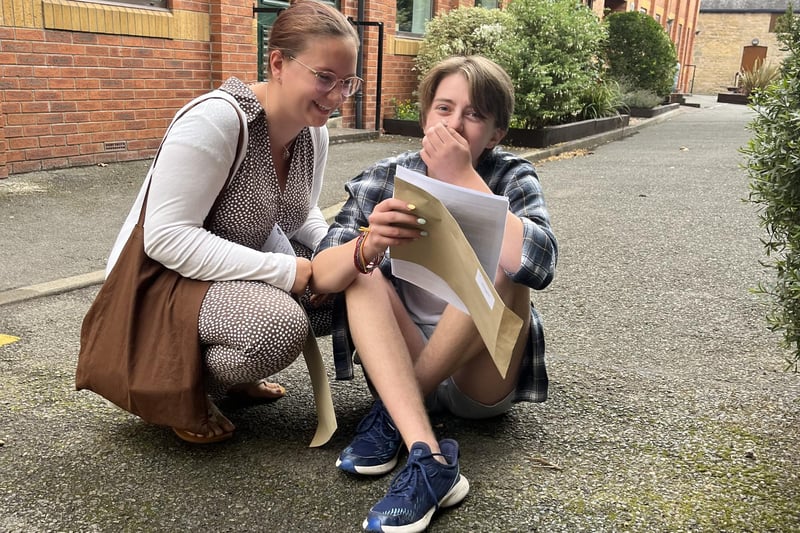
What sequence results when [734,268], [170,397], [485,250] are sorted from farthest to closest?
[734,268] < [170,397] < [485,250]

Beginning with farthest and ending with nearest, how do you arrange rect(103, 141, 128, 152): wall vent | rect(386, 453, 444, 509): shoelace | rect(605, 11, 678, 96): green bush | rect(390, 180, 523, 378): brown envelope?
rect(605, 11, 678, 96): green bush
rect(103, 141, 128, 152): wall vent
rect(386, 453, 444, 509): shoelace
rect(390, 180, 523, 378): brown envelope

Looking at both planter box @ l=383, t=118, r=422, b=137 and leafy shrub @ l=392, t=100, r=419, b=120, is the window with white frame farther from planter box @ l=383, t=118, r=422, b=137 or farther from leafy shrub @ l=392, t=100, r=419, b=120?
planter box @ l=383, t=118, r=422, b=137

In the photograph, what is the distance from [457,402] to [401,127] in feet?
30.3

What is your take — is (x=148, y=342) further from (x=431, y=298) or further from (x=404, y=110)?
(x=404, y=110)

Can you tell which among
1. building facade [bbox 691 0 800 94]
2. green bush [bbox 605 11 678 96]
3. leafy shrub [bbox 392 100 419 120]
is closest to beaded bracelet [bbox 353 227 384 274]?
leafy shrub [bbox 392 100 419 120]

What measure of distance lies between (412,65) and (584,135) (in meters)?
3.12

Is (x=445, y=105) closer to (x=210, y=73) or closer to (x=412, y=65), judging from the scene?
(x=210, y=73)

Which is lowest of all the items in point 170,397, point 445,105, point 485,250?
point 170,397

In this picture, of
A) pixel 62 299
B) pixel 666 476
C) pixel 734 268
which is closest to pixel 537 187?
pixel 666 476

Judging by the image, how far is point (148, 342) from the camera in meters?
2.23

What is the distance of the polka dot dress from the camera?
2.18 m

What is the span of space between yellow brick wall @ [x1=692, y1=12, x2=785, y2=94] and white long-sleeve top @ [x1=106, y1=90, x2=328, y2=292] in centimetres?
5269

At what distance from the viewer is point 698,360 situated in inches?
134

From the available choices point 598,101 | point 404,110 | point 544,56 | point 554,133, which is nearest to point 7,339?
point 544,56
